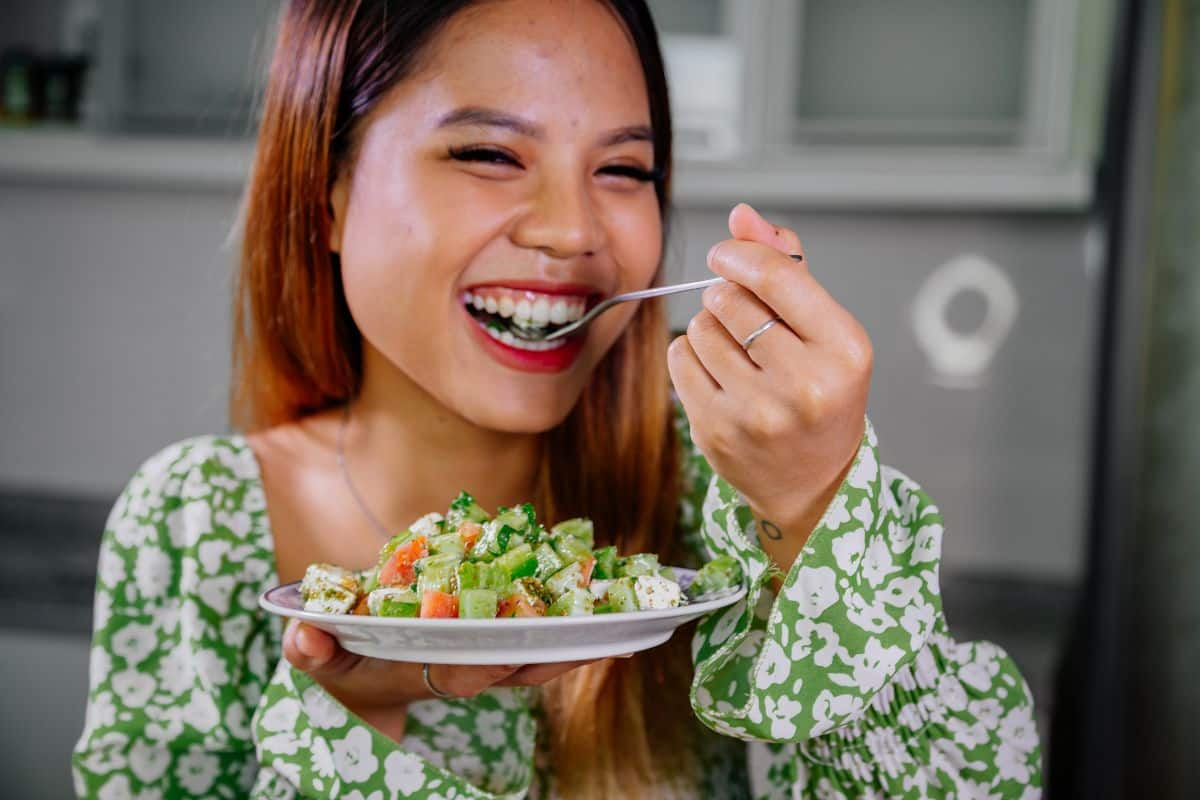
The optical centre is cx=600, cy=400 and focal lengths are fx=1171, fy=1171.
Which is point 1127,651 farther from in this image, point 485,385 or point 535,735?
point 485,385

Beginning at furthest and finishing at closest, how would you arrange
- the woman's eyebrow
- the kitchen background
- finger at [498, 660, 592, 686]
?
the kitchen background, the woman's eyebrow, finger at [498, 660, 592, 686]

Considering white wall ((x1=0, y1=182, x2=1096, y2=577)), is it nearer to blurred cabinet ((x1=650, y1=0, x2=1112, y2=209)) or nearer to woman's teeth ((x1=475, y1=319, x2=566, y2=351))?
blurred cabinet ((x1=650, y1=0, x2=1112, y2=209))

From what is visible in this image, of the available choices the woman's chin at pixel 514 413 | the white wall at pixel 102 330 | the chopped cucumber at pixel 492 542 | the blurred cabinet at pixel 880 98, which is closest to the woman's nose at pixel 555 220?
the woman's chin at pixel 514 413

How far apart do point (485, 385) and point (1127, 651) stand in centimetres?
100

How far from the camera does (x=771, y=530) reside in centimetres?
77

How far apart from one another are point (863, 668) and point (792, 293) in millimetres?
240

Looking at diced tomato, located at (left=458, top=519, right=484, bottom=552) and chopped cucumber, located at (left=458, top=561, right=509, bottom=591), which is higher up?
diced tomato, located at (left=458, top=519, right=484, bottom=552)

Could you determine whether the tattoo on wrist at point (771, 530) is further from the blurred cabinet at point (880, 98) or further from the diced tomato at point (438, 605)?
the blurred cabinet at point (880, 98)

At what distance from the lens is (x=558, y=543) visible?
773 mm

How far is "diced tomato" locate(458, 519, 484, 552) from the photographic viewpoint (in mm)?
762

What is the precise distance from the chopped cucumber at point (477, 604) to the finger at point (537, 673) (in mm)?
57

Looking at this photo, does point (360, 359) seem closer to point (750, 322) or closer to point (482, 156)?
point (482, 156)

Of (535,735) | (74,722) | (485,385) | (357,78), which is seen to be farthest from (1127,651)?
(74,722)

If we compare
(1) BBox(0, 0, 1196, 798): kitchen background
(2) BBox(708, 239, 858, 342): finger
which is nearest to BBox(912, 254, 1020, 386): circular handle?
(1) BBox(0, 0, 1196, 798): kitchen background
